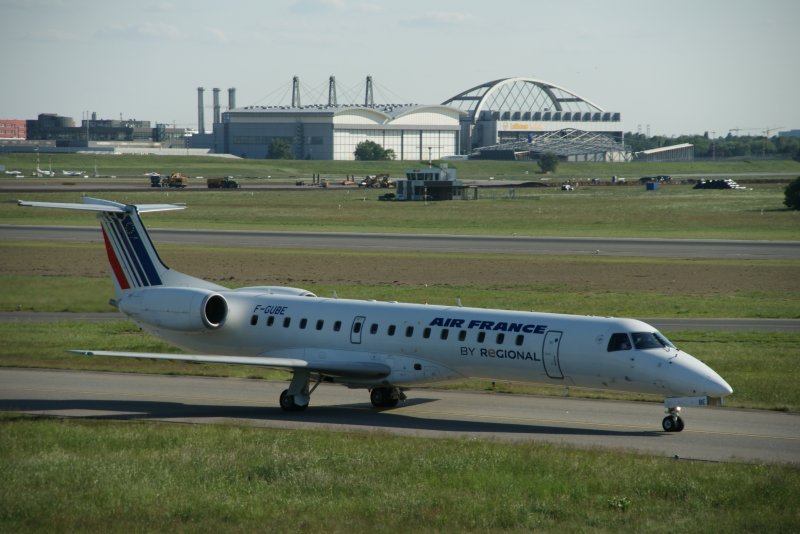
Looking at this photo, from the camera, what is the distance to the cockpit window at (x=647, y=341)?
26.0 m

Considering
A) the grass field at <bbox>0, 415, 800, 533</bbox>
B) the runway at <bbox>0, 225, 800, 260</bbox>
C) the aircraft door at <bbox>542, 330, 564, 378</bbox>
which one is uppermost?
the aircraft door at <bbox>542, 330, 564, 378</bbox>

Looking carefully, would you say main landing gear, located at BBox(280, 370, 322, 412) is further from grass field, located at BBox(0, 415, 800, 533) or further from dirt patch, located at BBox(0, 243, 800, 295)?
dirt patch, located at BBox(0, 243, 800, 295)

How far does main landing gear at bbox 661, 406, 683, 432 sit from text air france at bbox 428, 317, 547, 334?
360 centimetres

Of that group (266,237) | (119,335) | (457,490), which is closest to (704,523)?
(457,490)

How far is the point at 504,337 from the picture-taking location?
27.4 metres

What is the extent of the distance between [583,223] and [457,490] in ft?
263

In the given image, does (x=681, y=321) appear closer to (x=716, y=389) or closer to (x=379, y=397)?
(x=379, y=397)

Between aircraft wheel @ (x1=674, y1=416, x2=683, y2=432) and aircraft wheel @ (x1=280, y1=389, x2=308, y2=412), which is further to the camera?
aircraft wheel @ (x1=280, y1=389, x2=308, y2=412)

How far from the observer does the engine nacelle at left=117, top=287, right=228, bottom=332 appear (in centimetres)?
3061

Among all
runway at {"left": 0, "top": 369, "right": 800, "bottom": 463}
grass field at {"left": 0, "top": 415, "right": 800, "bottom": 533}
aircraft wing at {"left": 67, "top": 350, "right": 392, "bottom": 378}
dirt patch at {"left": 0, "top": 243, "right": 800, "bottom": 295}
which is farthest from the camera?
dirt patch at {"left": 0, "top": 243, "right": 800, "bottom": 295}

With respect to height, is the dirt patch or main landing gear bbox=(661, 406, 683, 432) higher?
the dirt patch

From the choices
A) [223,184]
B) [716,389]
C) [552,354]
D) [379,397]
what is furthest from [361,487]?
[223,184]

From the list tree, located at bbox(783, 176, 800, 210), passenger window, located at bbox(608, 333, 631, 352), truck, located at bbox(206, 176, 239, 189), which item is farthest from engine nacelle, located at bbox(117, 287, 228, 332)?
truck, located at bbox(206, 176, 239, 189)

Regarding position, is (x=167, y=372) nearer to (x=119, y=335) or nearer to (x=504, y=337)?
(x=119, y=335)
